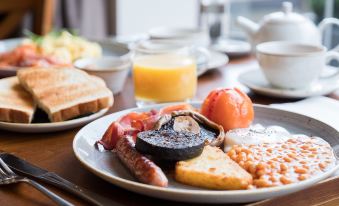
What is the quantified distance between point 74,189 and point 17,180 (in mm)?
114

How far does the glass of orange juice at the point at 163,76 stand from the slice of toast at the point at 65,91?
0.37 feet

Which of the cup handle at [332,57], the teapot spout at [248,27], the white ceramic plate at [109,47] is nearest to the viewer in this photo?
the cup handle at [332,57]

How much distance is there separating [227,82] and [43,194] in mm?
866

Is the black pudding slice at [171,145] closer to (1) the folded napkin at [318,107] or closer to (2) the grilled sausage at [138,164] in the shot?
(2) the grilled sausage at [138,164]

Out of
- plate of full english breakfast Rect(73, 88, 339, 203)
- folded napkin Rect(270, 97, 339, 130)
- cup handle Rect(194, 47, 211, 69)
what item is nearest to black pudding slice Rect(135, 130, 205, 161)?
plate of full english breakfast Rect(73, 88, 339, 203)

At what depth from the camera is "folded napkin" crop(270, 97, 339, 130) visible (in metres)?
1.24

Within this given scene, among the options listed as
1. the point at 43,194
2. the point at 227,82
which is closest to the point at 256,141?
the point at 43,194

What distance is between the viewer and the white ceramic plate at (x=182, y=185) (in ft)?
2.57

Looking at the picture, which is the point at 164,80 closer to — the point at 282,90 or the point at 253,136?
the point at 282,90

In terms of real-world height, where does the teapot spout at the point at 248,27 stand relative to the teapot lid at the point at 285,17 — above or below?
below

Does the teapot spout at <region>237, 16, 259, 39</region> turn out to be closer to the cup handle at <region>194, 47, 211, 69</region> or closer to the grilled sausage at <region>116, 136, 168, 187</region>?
the cup handle at <region>194, 47, 211, 69</region>

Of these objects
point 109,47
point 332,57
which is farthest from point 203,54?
point 109,47

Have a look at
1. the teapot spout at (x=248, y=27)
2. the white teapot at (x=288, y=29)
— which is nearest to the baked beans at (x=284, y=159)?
the white teapot at (x=288, y=29)

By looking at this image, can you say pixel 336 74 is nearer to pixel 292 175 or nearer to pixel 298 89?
pixel 298 89
